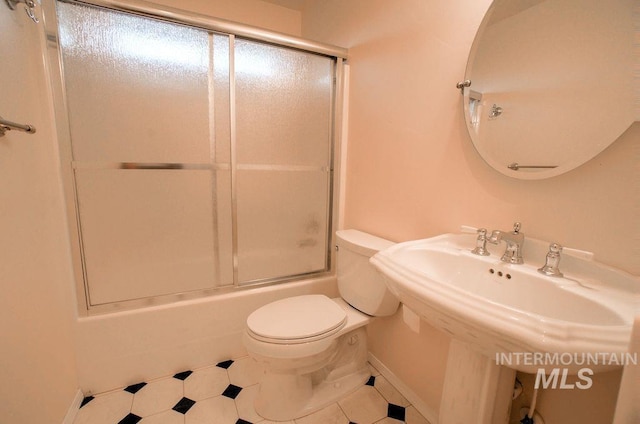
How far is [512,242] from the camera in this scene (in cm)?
83

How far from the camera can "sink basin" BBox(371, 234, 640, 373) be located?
1.55 ft

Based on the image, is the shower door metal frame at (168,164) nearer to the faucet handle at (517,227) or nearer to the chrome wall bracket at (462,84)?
the chrome wall bracket at (462,84)

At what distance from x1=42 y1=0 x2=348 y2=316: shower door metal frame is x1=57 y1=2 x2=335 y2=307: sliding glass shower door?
0.02 metres

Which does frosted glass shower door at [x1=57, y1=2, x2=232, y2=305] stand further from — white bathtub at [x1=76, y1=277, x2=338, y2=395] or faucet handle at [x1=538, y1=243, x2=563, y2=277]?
faucet handle at [x1=538, y1=243, x2=563, y2=277]

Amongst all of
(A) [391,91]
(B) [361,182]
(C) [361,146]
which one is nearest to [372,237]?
(B) [361,182]

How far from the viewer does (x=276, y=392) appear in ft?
4.01

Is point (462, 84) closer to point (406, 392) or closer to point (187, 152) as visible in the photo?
point (187, 152)

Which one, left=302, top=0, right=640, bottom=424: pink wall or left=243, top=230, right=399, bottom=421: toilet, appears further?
left=243, top=230, right=399, bottom=421: toilet

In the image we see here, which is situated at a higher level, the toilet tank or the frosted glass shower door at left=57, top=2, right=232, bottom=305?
the frosted glass shower door at left=57, top=2, right=232, bottom=305

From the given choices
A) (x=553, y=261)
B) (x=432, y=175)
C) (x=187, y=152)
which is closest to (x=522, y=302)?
(x=553, y=261)

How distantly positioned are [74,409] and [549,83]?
2207 mm

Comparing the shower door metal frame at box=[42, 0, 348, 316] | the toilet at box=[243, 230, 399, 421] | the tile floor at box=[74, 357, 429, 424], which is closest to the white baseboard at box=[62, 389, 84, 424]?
the tile floor at box=[74, 357, 429, 424]

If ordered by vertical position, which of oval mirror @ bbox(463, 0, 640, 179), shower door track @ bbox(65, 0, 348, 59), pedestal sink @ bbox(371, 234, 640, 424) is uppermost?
shower door track @ bbox(65, 0, 348, 59)

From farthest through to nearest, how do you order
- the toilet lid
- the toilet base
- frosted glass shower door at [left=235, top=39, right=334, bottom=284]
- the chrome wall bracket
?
frosted glass shower door at [left=235, top=39, right=334, bottom=284] < the toilet base < the toilet lid < the chrome wall bracket
